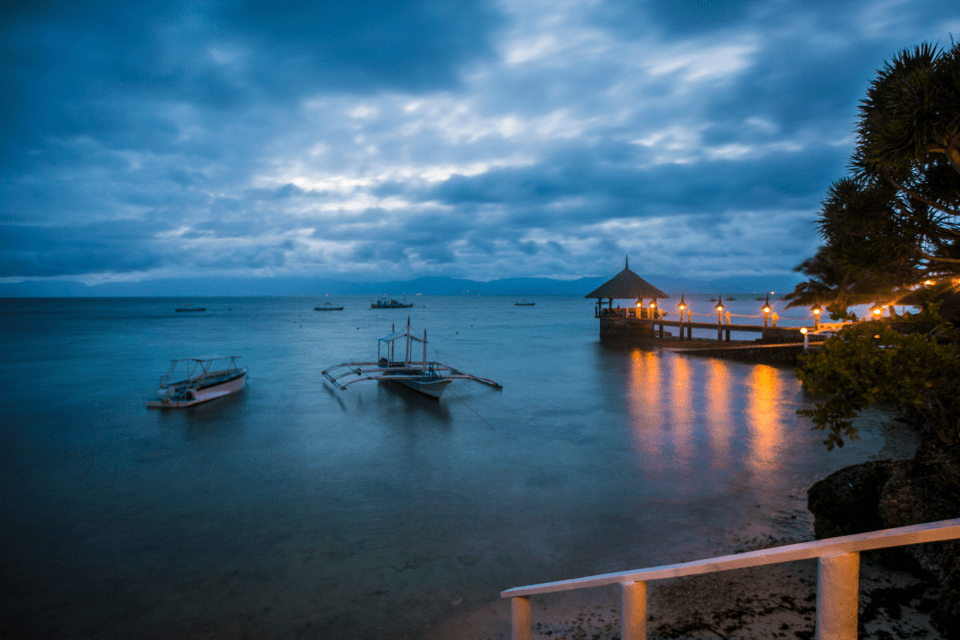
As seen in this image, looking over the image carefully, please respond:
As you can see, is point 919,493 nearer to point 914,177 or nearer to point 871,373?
point 871,373

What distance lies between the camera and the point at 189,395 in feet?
55.8

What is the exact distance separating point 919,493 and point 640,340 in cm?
3071

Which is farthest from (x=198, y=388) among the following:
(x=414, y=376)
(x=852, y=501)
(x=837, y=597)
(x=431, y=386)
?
(x=837, y=597)

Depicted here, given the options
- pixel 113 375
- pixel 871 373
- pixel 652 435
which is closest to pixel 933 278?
pixel 871 373

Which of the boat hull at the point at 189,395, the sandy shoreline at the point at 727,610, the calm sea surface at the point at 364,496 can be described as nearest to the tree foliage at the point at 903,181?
the sandy shoreline at the point at 727,610

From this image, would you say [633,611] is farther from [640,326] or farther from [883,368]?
[640,326]

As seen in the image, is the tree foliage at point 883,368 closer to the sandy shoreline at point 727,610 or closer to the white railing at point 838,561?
the sandy shoreline at point 727,610

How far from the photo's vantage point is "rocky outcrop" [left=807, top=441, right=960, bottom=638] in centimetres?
370

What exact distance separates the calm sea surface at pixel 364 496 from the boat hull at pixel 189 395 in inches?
16.6

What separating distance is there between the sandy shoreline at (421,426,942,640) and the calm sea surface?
0.60m

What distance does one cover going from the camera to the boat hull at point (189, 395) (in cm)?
1684

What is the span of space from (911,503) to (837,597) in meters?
4.98

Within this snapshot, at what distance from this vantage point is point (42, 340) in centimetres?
4272

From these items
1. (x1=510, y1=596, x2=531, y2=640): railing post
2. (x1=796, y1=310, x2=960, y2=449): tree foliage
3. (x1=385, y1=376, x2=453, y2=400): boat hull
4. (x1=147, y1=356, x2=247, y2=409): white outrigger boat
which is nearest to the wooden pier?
(x1=385, y1=376, x2=453, y2=400): boat hull
